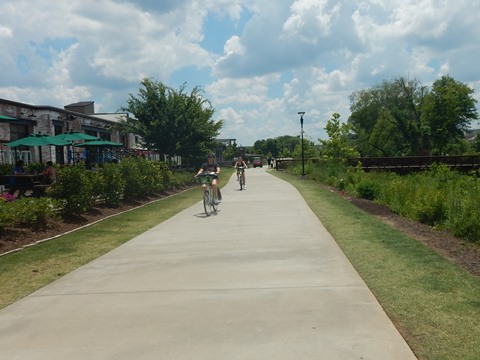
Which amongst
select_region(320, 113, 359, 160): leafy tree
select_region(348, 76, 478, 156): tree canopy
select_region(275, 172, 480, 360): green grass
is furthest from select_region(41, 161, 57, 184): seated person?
select_region(348, 76, 478, 156): tree canopy

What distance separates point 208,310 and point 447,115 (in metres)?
73.5

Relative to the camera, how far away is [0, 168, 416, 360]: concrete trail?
3879 millimetres

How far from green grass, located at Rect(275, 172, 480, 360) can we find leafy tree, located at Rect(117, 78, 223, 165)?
20065mm

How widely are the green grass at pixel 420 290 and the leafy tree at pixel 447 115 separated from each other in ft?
223

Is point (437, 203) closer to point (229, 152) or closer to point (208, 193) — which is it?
point (208, 193)

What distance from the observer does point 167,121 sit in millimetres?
27625

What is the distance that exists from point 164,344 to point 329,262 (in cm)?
344

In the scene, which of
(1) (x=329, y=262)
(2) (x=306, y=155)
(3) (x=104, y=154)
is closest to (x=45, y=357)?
(1) (x=329, y=262)

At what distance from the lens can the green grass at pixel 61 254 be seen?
626 centimetres

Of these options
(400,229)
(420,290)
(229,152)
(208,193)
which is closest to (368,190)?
(208,193)

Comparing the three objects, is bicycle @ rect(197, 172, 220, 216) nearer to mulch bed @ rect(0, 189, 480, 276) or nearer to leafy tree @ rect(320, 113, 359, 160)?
mulch bed @ rect(0, 189, 480, 276)

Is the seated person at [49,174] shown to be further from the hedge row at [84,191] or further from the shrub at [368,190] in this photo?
the shrub at [368,190]

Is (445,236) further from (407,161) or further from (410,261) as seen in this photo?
(407,161)

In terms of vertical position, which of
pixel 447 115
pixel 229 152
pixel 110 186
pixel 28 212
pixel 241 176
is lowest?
pixel 28 212
